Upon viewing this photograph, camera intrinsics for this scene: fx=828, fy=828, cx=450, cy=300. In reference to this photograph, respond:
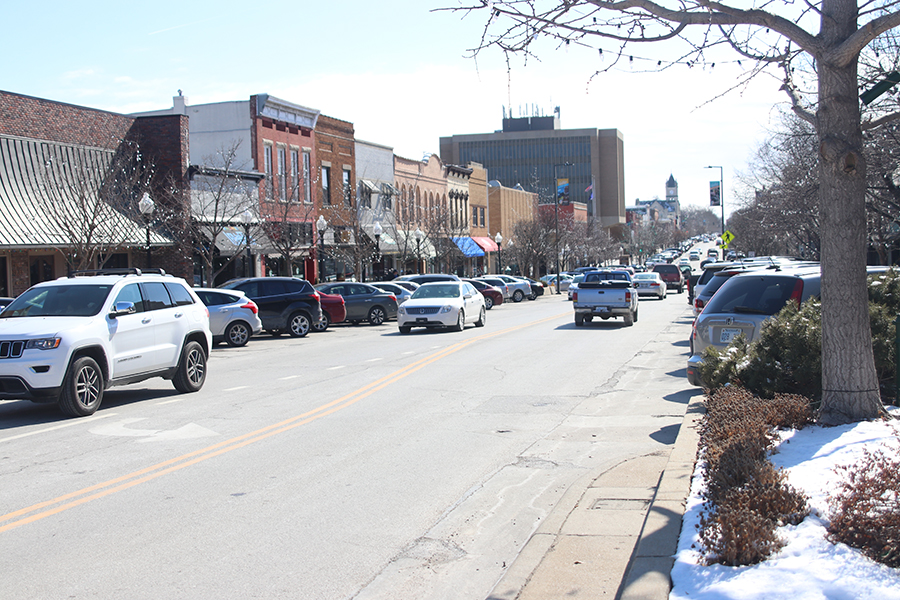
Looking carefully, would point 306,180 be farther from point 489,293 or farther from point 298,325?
point 298,325

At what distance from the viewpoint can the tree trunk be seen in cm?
698

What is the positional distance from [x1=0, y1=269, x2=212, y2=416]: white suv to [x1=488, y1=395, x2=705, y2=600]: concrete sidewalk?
23.1 ft

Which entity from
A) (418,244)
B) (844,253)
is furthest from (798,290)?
(418,244)

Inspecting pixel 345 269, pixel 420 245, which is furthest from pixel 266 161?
pixel 420 245

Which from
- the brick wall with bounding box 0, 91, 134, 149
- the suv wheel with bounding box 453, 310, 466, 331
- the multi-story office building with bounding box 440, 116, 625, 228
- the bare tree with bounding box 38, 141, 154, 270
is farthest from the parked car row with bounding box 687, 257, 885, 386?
the multi-story office building with bounding box 440, 116, 625, 228

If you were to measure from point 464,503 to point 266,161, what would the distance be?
1399 inches

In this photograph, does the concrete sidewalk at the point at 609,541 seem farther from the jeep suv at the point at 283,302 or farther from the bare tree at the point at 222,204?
the bare tree at the point at 222,204

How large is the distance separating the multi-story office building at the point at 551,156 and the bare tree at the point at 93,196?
384ft

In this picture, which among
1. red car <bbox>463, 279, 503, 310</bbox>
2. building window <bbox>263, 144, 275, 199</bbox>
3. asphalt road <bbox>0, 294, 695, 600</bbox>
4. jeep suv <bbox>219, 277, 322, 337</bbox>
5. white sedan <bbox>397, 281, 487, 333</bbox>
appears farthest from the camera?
red car <bbox>463, 279, 503, 310</bbox>

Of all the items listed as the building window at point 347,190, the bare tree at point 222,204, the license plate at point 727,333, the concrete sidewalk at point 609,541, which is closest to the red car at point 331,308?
the bare tree at point 222,204

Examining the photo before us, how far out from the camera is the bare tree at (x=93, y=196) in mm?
24953

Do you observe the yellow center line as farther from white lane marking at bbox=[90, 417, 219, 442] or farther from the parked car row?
the parked car row

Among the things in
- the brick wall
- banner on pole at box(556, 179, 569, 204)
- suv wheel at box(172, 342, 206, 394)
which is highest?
banner on pole at box(556, 179, 569, 204)

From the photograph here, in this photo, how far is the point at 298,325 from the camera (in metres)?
25.4
